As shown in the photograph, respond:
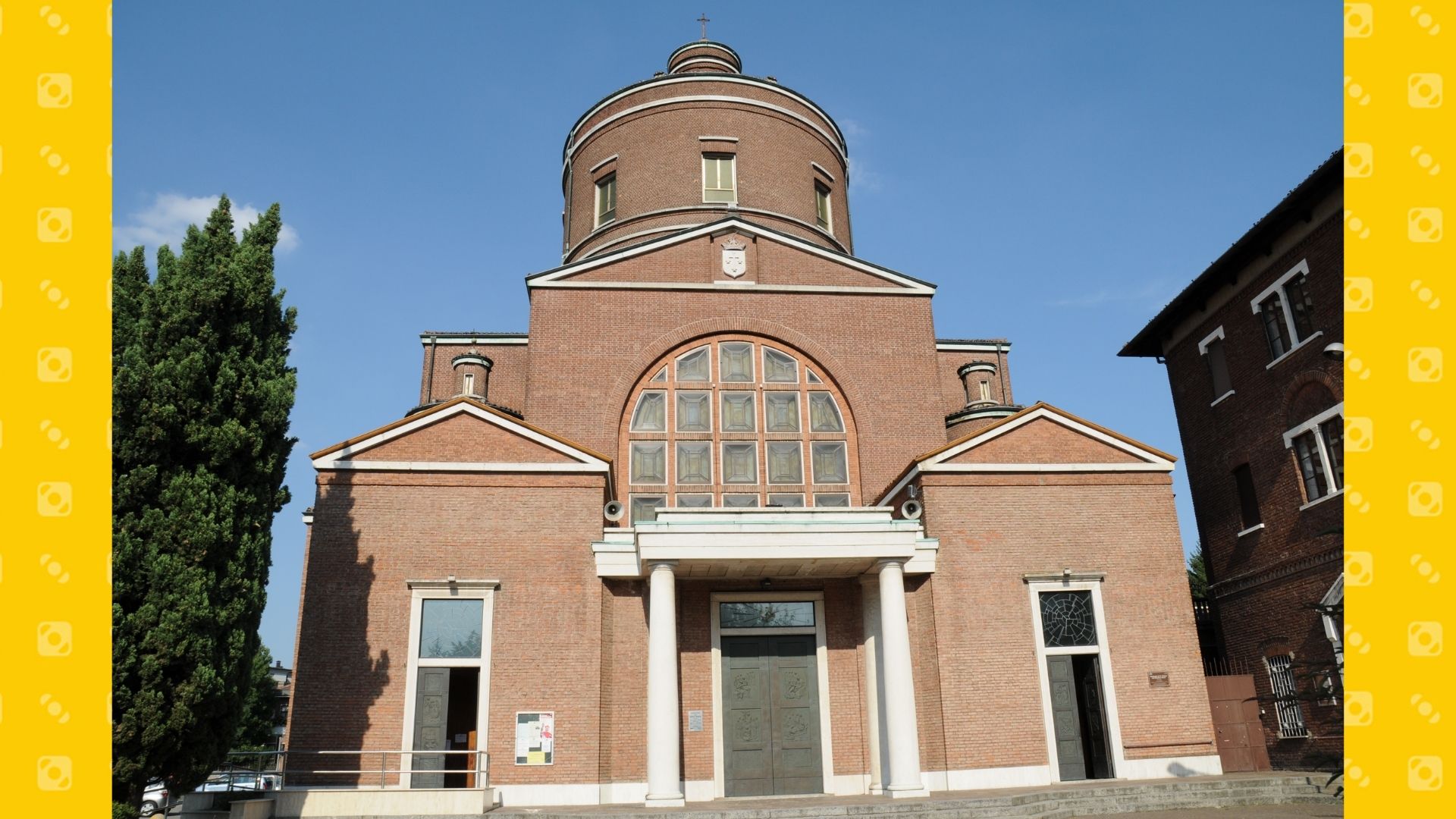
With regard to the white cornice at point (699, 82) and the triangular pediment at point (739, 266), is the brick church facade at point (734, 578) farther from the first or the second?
the white cornice at point (699, 82)

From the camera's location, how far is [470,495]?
18.2 meters

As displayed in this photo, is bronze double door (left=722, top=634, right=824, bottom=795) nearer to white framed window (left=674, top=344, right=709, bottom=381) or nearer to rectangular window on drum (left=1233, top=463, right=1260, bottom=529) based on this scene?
white framed window (left=674, top=344, right=709, bottom=381)

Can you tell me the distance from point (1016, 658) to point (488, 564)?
10168 mm

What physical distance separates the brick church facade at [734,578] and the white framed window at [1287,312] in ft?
13.5

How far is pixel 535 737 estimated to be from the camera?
54.8 ft

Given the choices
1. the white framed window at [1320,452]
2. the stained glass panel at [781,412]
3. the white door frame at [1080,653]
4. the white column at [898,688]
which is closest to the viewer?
the white column at [898,688]

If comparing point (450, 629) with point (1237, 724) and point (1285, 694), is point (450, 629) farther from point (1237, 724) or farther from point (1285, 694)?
point (1285, 694)

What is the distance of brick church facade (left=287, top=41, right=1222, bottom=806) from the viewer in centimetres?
1697

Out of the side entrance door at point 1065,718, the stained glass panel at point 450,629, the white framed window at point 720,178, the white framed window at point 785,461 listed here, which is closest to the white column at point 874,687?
the side entrance door at point 1065,718

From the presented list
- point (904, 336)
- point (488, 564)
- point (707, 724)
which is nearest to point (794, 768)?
point (707, 724)

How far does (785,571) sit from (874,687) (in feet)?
9.33

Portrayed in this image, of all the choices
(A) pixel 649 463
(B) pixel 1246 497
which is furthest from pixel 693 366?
(B) pixel 1246 497

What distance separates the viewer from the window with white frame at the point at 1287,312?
20.4m

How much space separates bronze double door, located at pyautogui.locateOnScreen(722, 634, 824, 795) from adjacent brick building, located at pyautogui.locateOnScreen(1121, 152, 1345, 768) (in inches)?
352
